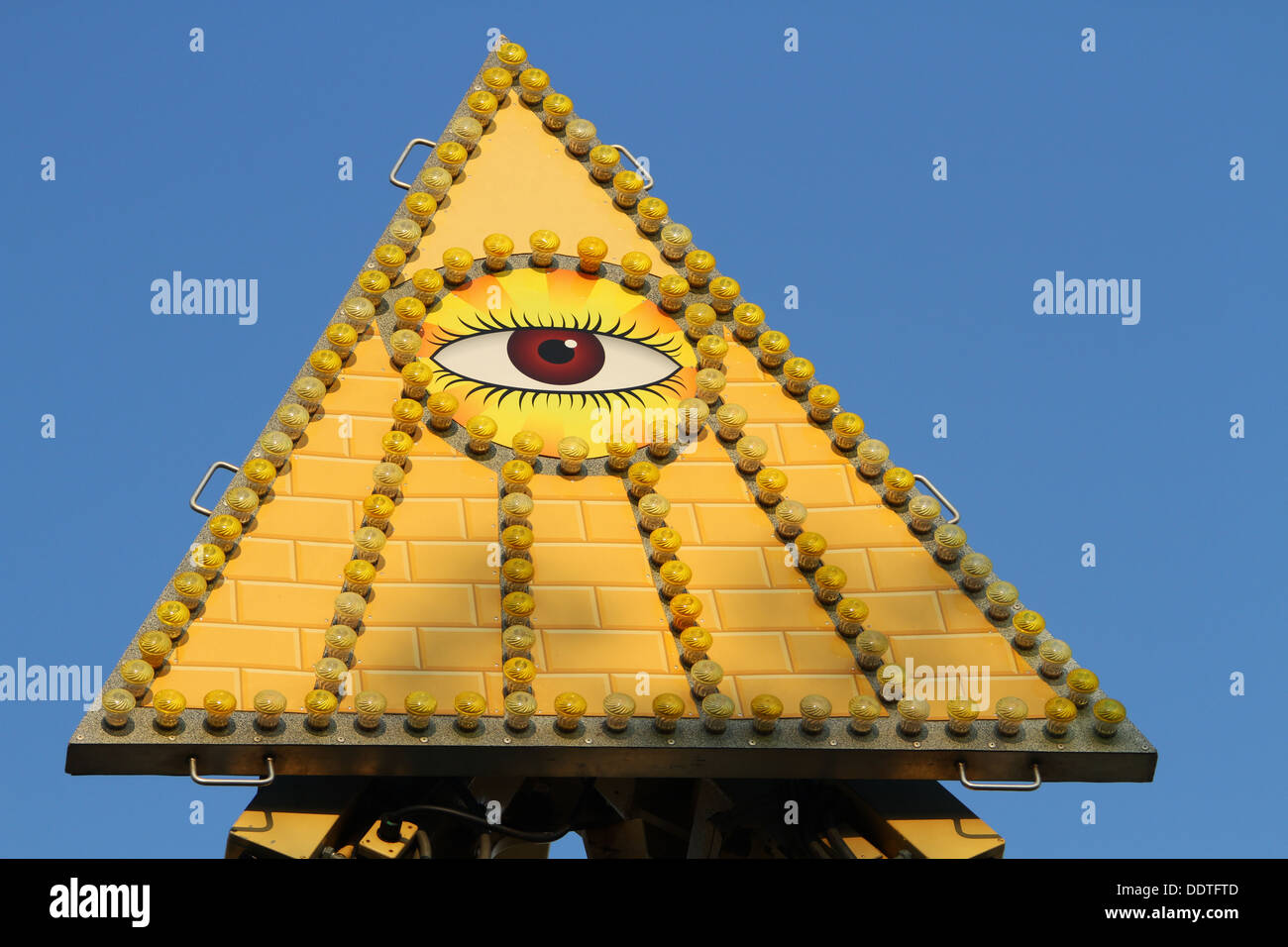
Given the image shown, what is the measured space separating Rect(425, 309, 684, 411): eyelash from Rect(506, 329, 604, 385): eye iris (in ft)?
0.29

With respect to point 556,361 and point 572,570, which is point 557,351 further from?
point 572,570

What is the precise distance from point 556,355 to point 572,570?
2461 mm

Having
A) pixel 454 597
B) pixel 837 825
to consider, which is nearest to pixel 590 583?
pixel 454 597

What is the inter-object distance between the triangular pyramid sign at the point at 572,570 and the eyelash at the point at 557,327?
2cm

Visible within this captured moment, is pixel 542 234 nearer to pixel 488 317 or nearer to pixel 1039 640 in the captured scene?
pixel 488 317

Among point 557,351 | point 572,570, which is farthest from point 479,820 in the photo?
point 557,351

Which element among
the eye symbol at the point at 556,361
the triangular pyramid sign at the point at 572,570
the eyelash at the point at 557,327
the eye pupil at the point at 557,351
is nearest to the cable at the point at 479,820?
the triangular pyramid sign at the point at 572,570

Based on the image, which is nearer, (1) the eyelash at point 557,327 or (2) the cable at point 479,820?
(2) the cable at point 479,820

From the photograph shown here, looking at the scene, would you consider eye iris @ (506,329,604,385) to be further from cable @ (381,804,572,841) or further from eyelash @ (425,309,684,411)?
cable @ (381,804,572,841)

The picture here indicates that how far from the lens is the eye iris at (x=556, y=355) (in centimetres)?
1759

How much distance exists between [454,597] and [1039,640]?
14.0 feet

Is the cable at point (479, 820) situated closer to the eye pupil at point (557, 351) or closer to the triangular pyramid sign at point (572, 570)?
the triangular pyramid sign at point (572, 570)

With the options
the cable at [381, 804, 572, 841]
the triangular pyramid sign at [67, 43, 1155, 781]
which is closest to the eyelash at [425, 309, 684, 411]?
the triangular pyramid sign at [67, 43, 1155, 781]

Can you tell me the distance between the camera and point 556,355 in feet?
58.3
